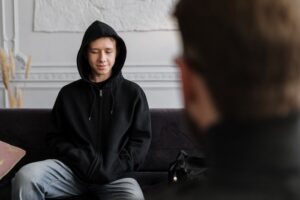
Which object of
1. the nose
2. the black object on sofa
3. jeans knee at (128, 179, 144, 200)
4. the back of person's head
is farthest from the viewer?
the black object on sofa

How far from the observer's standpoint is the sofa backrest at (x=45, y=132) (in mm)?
2727

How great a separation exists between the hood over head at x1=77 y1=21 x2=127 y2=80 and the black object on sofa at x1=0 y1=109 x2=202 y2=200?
0.35m

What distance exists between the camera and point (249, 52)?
565 millimetres

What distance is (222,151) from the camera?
1.95ft

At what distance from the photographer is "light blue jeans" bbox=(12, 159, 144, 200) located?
2320mm

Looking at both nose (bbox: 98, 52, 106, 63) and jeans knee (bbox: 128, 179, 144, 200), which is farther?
nose (bbox: 98, 52, 106, 63)

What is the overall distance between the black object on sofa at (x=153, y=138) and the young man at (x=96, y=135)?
0.60ft

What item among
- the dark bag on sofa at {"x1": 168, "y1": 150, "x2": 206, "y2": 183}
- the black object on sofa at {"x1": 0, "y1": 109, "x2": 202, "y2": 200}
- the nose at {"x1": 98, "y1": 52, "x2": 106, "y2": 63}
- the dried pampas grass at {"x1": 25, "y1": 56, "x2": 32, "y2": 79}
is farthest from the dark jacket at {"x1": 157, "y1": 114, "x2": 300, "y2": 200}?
the dried pampas grass at {"x1": 25, "y1": 56, "x2": 32, "y2": 79}

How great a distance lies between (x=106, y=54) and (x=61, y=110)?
385 mm

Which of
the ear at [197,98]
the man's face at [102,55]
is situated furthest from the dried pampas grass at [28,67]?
the ear at [197,98]

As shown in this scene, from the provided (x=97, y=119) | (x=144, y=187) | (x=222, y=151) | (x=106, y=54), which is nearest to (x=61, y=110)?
(x=97, y=119)

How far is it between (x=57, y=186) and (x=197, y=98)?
6.16ft

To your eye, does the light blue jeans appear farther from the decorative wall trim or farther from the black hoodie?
the decorative wall trim

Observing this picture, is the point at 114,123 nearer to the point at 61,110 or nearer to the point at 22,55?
the point at 61,110
